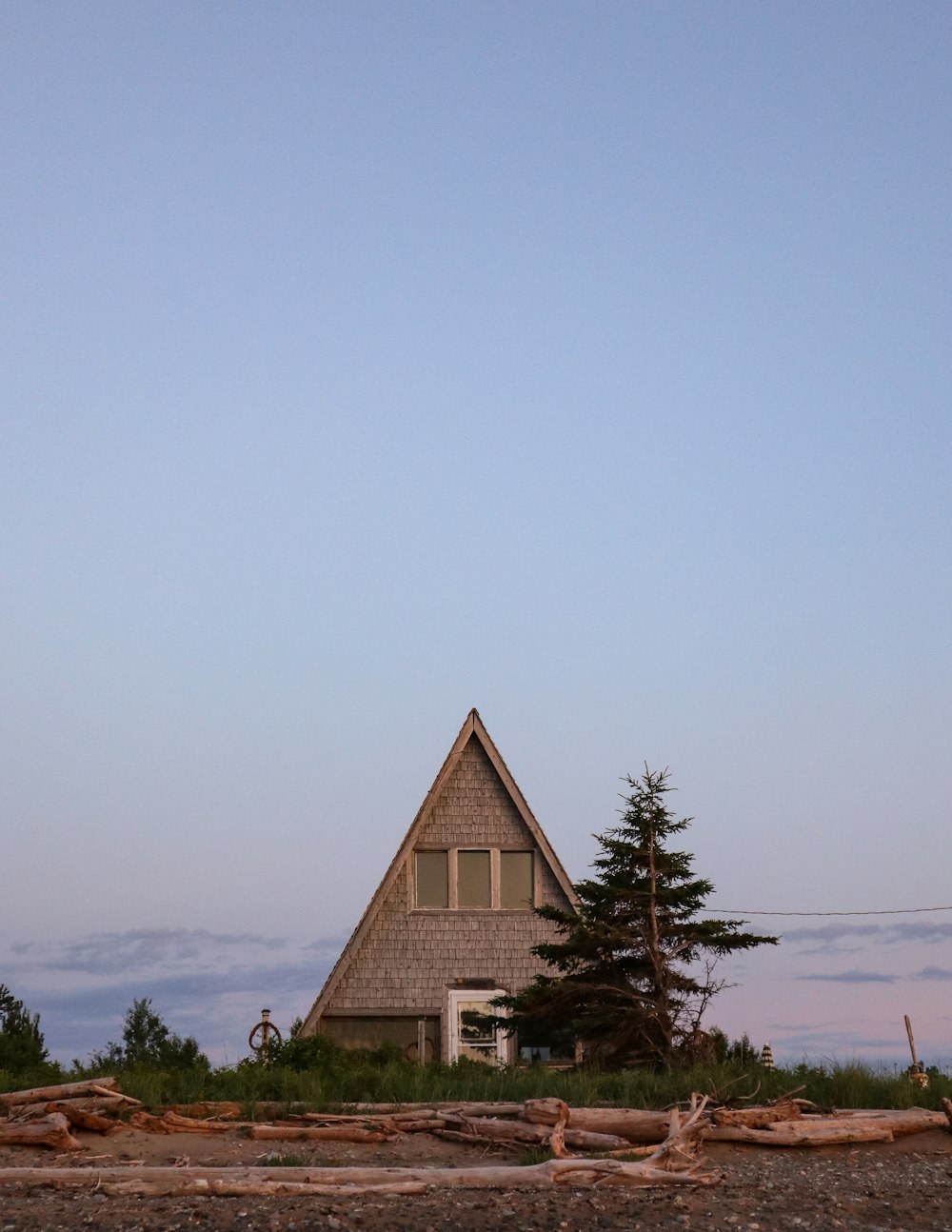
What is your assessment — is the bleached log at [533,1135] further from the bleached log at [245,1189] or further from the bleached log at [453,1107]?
the bleached log at [245,1189]

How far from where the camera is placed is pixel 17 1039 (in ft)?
96.1

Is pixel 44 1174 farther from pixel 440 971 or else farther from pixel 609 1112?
pixel 440 971

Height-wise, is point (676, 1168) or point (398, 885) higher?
point (398, 885)

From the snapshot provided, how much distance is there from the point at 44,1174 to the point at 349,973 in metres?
15.6

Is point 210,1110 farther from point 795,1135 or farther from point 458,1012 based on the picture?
point 458,1012

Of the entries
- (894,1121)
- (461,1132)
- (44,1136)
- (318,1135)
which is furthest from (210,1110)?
(894,1121)

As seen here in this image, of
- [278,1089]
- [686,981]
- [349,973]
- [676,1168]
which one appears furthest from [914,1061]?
[676,1168]

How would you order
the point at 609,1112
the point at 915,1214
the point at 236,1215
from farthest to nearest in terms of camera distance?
1. the point at 609,1112
2. the point at 915,1214
3. the point at 236,1215

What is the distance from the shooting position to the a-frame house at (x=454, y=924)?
2864cm

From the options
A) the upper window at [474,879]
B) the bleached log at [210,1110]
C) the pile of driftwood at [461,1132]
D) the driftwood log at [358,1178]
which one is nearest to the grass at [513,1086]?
the bleached log at [210,1110]

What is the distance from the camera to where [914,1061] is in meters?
33.8

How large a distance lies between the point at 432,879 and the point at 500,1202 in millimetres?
17388

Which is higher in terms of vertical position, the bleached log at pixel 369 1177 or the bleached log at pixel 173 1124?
the bleached log at pixel 173 1124

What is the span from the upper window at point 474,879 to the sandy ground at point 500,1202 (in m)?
13.7
